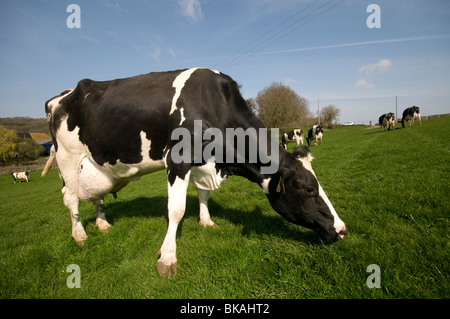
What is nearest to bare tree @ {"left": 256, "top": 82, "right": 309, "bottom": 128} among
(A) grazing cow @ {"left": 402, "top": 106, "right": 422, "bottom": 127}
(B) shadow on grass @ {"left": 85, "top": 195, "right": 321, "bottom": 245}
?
(A) grazing cow @ {"left": 402, "top": 106, "right": 422, "bottom": 127}

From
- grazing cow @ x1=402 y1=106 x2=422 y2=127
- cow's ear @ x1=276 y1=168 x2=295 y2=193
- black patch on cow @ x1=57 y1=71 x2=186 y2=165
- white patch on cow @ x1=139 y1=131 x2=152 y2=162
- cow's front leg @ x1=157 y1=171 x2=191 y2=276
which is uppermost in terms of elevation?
grazing cow @ x1=402 y1=106 x2=422 y2=127

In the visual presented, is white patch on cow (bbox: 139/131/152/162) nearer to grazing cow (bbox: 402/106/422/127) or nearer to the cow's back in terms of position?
the cow's back

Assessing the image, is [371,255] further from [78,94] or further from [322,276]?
[78,94]

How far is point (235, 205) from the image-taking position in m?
5.05

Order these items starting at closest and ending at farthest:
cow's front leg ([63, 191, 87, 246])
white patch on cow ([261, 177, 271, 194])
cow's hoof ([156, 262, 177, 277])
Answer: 1. cow's hoof ([156, 262, 177, 277])
2. white patch on cow ([261, 177, 271, 194])
3. cow's front leg ([63, 191, 87, 246])

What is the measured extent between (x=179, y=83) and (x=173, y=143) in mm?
954

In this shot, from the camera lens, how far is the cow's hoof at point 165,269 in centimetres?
273

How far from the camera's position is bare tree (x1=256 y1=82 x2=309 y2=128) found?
45.4 m

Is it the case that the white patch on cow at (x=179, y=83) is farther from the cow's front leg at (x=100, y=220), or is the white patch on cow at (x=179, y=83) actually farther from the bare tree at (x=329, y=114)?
the bare tree at (x=329, y=114)

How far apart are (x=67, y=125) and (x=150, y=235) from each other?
7.82 ft

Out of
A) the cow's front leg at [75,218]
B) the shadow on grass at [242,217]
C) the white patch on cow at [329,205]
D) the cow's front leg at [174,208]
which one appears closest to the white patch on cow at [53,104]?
the cow's front leg at [75,218]

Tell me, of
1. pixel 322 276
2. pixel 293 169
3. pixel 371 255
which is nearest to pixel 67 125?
pixel 293 169

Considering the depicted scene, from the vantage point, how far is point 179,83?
3.26 metres

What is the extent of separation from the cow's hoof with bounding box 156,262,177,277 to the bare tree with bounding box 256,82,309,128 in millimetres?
42149
